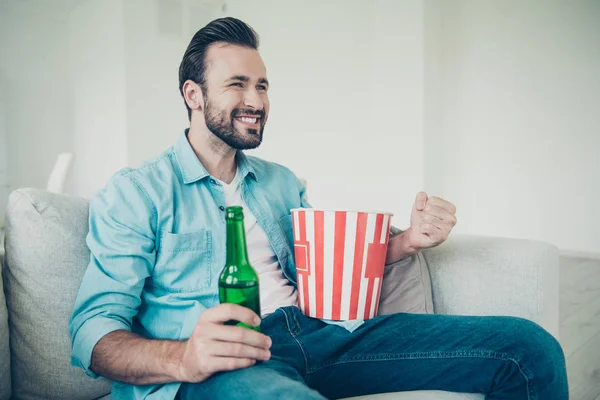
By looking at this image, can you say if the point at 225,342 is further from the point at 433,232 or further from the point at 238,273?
the point at 433,232

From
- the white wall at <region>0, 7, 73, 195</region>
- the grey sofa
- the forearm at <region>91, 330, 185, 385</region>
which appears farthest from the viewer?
the white wall at <region>0, 7, 73, 195</region>

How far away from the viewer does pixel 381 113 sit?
14.4 feet

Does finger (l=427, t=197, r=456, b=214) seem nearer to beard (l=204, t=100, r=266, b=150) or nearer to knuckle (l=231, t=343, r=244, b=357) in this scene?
beard (l=204, t=100, r=266, b=150)

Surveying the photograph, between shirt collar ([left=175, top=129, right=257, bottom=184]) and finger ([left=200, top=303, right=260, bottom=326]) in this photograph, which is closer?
finger ([left=200, top=303, right=260, bottom=326])

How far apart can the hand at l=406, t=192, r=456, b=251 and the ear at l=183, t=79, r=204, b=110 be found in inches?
23.1

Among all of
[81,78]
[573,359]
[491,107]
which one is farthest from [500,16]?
[81,78]

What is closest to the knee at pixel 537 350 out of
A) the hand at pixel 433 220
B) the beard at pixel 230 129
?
the hand at pixel 433 220

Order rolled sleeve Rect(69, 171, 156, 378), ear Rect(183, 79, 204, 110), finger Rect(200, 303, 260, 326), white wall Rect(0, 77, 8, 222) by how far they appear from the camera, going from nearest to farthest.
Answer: finger Rect(200, 303, 260, 326) < rolled sleeve Rect(69, 171, 156, 378) < ear Rect(183, 79, 204, 110) < white wall Rect(0, 77, 8, 222)

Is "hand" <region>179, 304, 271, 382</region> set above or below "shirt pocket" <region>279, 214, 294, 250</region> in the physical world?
below

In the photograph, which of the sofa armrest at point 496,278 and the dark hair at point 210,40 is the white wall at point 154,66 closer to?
the dark hair at point 210,40

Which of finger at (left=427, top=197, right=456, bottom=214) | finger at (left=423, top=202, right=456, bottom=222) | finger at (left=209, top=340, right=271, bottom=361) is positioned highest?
finger at (left=427, top=197, right=456, bottom=214)

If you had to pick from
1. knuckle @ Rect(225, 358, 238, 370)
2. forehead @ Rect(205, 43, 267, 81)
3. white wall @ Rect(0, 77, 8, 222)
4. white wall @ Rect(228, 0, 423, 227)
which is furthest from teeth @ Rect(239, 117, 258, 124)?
white wall @ Rect(0, 77, 8, 222)

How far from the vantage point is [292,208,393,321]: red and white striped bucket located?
2.96ft

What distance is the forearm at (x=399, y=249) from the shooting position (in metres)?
1.12
